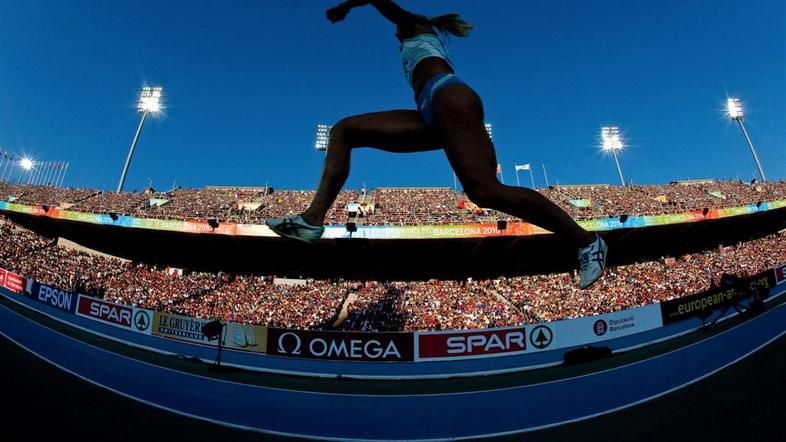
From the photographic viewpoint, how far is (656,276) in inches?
1119

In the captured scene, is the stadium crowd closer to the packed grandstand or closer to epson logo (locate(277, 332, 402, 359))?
the packed grandstand

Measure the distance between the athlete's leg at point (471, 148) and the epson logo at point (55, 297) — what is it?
23616mm

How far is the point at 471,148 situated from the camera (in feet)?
8.29

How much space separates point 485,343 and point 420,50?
42.1 feet

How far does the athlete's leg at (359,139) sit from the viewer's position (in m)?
2.85

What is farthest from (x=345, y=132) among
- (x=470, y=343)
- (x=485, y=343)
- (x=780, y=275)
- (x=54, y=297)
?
(x=780, y=275)

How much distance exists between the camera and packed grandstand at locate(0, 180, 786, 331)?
77.2 feet

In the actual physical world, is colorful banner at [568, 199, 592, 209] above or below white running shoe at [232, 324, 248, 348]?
above

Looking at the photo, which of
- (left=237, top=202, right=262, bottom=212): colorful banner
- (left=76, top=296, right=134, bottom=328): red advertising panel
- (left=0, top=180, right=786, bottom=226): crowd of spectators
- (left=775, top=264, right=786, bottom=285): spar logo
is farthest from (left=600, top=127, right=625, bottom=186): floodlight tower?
(left=76, top=296, right=134, bottom=328): red advertising panel

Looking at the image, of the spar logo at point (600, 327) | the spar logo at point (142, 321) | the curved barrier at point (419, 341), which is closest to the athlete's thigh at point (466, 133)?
the curved barrier at point (419, 341)

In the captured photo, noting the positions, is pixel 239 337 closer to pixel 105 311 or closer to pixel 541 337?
pixel 105 311

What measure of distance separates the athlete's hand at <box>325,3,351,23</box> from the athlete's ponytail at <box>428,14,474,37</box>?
67 cm

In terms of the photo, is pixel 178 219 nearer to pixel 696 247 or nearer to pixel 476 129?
pixel 476 129

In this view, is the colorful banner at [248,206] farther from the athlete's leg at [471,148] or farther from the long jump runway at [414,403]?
the athlete's leg at [471,148]
